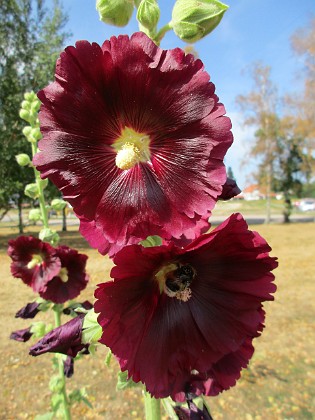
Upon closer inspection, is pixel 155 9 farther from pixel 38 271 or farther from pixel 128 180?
pixel 38 271

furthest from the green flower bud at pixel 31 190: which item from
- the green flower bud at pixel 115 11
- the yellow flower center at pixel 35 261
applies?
the green flower bud at pixel 115 11

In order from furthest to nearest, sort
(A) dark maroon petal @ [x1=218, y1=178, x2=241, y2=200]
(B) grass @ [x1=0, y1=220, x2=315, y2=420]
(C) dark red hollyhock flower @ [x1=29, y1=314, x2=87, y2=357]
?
(B) grass @ [x1=0, y1=220, x2=315, y2=420] → (C) dark red hollyhock flower @ [x1=29, y1=314, x2=87, y2=357] → (A) dark maroon petal @ [x1=218, y1=178, x2=241, y2=200]

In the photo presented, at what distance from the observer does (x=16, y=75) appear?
14688mm

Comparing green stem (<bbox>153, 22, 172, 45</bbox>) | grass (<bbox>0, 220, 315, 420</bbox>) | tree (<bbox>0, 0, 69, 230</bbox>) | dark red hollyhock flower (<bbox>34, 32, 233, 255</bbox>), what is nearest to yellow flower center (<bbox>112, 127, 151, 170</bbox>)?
dark red hollyhock flower (<bbox>34, 32, 233, 255</bbox>)

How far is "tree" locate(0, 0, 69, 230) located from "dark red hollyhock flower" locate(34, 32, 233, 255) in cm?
1376

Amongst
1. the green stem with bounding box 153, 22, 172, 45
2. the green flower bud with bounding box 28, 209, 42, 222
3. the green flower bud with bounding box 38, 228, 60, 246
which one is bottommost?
the green flower bud with bounding box 38, 228, 60, 246

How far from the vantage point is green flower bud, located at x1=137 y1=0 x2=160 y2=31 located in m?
0.97

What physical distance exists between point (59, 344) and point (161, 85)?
0.80 meters

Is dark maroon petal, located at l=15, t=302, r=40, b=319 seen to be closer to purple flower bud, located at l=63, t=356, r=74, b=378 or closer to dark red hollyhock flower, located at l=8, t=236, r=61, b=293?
dark red hollyhock flower, located at l=8, t=236, r=61, b=293

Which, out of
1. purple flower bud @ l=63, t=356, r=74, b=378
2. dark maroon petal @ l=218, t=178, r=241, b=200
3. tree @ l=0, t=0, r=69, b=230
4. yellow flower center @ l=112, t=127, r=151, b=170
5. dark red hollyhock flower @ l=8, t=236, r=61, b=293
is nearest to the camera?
yellow flower center @ l=112, t=127, r=151, b=170

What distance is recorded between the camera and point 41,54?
48.6 feet

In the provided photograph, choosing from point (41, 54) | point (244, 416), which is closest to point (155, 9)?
point (244, 416)

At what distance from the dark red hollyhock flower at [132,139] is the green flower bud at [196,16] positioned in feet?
0.93

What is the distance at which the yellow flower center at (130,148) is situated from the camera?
0.90 metres
